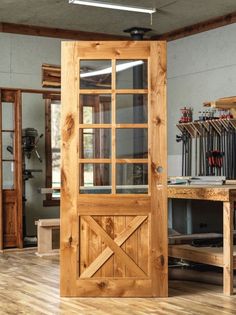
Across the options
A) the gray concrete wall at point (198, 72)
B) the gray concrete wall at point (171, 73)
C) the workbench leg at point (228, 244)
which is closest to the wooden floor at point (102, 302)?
the workbench leg at point (228, 244)

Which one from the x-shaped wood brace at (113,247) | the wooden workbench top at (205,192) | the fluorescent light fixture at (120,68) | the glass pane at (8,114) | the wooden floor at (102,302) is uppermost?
the fluorescent light fixture at (120,68)

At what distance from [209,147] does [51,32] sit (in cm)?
325

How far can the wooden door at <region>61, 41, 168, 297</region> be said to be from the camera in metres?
5.77

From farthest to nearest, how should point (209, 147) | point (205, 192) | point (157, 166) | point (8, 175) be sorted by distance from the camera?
point (8, 175), point (209, 147), point (205, 192), point (157, 166)

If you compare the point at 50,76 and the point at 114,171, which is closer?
the point at 114,171

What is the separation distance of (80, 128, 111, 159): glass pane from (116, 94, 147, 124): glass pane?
18cm

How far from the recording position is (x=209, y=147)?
369 inches

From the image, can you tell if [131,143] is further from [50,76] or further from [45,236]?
[50,76]

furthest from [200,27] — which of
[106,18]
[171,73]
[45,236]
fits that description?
[45,236]

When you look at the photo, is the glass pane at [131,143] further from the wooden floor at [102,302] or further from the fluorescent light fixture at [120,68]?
the wooden floor at [102,302]

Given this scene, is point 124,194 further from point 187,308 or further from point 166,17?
point 166,17

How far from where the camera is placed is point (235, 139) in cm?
891

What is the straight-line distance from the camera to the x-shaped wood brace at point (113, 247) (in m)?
5.78

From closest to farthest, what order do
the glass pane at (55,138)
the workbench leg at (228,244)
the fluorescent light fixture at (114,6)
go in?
1. the workbench leg at (228,244)
2. the fluorescent light fixture at (114,6)
3. the glass pane at (55,138)
